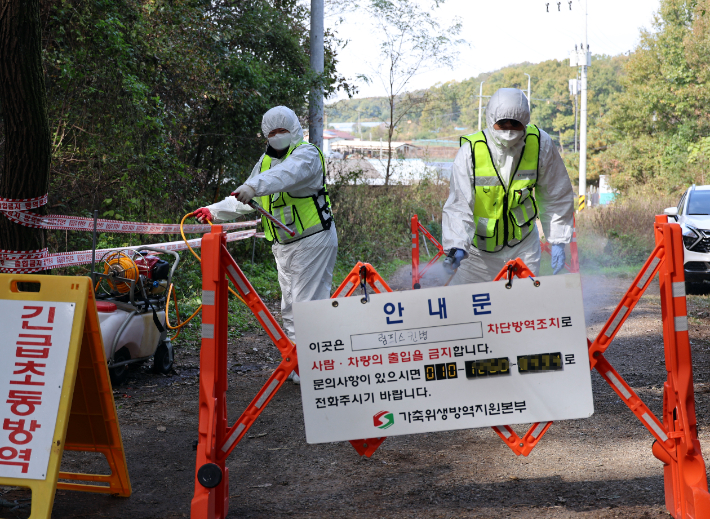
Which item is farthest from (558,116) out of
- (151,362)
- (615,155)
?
(151,362)

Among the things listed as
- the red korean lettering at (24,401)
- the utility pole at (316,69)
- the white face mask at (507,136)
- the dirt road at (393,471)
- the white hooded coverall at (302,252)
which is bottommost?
the dirt road at (393,471)

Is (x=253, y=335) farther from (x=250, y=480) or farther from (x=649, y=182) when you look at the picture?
(x=649, y=182)

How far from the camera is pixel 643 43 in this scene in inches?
1390

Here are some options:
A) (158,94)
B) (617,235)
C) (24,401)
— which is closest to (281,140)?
(24,401)

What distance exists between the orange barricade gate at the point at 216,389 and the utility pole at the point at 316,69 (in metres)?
9.70

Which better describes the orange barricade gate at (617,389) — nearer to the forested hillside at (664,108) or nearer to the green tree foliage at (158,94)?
the green tree foliage at (158,94)

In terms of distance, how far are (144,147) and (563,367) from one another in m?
7.60

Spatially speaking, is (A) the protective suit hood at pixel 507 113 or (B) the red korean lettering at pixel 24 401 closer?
(B) the red korean lettering at pixel 24 401

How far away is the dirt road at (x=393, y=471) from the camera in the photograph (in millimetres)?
3393

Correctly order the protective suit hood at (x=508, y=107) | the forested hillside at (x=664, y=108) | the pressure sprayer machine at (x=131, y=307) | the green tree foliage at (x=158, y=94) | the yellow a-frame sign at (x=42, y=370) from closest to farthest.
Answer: the yellow a-frame sign at (x=42, y=370)
the protective suit hood at (x=508, y=107)
the pressure sprayer machine at (x=131, y=307)
the green tree foliage at (x=158, y=94)
the forested hillside at (x=664, y=108)

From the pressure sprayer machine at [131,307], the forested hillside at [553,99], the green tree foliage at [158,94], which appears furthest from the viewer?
the forested hillside at [553,99]

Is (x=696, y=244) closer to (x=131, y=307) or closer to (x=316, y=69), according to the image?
(x=316, y=69)

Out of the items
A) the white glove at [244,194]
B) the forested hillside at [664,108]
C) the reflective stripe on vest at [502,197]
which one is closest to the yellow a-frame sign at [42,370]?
the white glove at [244,194]

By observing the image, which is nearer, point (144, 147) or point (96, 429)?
point (96, 429)
